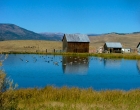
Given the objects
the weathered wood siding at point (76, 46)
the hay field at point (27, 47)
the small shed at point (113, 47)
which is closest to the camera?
the weathered wood siding at point (76, 46)

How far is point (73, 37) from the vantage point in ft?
252

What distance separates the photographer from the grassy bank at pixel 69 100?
1144 centimetres

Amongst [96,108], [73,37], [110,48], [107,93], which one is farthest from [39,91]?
[110,48]

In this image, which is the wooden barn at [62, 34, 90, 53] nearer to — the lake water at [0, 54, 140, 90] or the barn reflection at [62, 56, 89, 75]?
the barn reflection at [62, 56, 89, 75]

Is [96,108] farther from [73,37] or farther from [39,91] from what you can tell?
[73,37]

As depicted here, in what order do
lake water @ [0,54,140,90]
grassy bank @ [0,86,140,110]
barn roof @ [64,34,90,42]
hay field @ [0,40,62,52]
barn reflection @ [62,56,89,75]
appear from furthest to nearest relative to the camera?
hay field @ [0,40,62,52], barn roof @ [64,34,90,42], barn reflection @ [62,56,89,75], lake water @ [0,54,140,90], grassy bank @ [0,86,140,110]

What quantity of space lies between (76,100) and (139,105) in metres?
3.06

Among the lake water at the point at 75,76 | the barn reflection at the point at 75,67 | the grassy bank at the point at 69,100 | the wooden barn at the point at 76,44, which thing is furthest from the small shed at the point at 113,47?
the grassy bank at the point at 69,100

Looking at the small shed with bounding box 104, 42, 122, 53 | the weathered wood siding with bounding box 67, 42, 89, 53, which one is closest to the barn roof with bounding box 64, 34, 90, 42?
the weathered wood siding with bounding box 67, 42, 89, 53

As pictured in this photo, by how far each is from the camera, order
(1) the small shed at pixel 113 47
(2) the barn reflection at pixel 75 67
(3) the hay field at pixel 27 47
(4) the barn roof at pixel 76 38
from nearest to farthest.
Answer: (2) the barn reflection at pixel 75 67 < (4) the barn roof at pixel 76 38 < (1) the small shed at pixel 113 47 < (3) the hay field at pixel 27 47

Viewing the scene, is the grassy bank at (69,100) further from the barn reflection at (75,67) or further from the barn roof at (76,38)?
the barn roof at (76,38)

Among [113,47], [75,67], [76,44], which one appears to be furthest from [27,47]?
[75,67]

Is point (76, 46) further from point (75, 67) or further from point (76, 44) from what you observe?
point (75, 67)

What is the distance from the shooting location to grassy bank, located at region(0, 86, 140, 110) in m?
11.4
